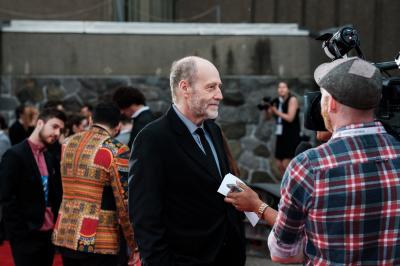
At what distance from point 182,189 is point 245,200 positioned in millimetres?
323

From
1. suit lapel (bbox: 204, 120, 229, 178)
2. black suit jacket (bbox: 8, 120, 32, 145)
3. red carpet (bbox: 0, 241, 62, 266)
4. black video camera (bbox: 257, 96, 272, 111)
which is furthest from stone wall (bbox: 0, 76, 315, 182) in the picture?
suit lapel (bbox: 204, 120, 229, 178)

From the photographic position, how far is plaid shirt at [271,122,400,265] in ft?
9.98

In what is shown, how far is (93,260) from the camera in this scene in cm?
555

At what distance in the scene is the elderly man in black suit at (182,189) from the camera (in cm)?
404

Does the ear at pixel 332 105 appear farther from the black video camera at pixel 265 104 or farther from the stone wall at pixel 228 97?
the stone wall at pixel 228 97

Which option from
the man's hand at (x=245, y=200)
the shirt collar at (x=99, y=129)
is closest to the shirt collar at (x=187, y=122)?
the man's hand at (x=245, y=200)

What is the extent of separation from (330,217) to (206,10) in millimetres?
11129

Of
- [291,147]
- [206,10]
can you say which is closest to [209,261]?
[291,147]

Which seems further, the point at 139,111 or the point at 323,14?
the point at 323,14

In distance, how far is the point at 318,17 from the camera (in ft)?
45.9

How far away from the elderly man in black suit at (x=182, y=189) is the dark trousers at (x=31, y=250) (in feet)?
7.17

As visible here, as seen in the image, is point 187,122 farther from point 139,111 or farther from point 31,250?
point 139,111

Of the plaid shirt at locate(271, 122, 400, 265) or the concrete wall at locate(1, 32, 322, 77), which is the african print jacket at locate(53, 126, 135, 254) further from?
the concrete wall at locate(1, 32, 322, 77)

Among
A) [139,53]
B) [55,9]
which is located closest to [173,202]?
[139,53]
